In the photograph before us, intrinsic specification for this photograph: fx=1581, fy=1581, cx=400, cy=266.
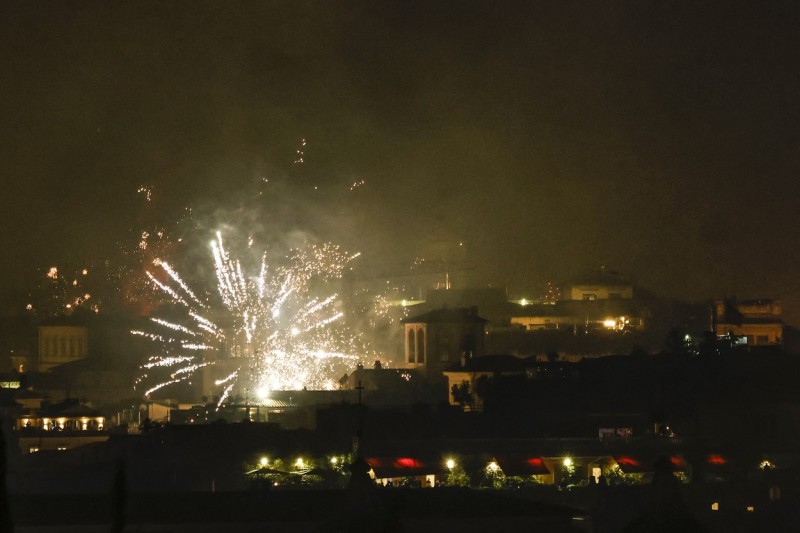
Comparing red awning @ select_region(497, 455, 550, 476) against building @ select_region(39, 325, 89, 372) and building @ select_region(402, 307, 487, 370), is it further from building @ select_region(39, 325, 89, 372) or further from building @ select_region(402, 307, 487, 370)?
building @ select_region(39, 325, 89, 372)

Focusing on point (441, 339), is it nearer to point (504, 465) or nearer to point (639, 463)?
point (639, 463)

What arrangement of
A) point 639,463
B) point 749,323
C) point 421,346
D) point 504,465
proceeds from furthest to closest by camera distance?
point 749,323
point 421,346
point 639,463
point 504,465

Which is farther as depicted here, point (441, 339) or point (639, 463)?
point (441, 339)

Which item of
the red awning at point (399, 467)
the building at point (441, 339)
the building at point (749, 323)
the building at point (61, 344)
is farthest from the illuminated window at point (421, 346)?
the red awning at point (399, 467)

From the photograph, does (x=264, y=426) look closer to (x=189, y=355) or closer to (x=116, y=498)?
(x=116, y=498)

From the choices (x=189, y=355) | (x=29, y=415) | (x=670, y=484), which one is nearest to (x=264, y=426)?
(x=29, y=415)

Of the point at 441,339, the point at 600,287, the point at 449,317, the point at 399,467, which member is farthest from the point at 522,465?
the point at 600,287
